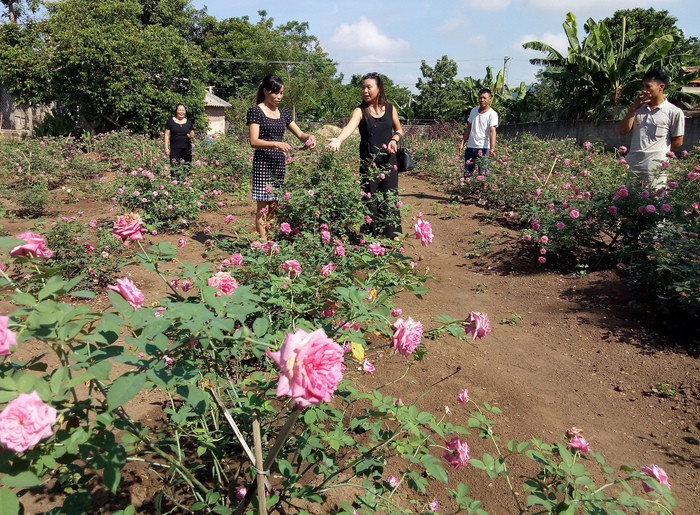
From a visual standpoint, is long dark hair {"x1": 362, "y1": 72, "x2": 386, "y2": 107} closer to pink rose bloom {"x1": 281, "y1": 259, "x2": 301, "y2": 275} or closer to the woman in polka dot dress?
the woman in polka dot dress

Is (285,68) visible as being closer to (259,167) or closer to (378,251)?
(259,167)

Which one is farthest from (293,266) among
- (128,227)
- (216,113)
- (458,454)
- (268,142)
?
(216,113)

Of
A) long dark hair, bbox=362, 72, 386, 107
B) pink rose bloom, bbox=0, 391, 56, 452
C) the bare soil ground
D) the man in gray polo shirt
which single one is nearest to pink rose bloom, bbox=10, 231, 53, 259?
pink rose bloom, bbox=0, 391, 56, 452

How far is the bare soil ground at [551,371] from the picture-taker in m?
2.01

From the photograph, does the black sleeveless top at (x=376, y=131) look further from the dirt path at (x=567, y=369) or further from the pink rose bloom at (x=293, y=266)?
the pink rose bloom at (x=293, y=266)

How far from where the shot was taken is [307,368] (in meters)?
0.78

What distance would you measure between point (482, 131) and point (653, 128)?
9.13 ft

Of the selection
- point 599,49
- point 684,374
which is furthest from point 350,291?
point 599,49

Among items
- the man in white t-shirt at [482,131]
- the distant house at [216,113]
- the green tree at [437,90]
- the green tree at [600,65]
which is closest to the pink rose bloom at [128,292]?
the man in white t-shirt at [482,131]

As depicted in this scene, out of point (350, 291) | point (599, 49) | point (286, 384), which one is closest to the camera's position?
point (286, 384)

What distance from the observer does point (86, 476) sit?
43.9 inches

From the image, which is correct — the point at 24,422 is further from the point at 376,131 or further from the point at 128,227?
the point at 376,131

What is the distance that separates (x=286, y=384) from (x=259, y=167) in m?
3.65

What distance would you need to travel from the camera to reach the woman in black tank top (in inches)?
167
